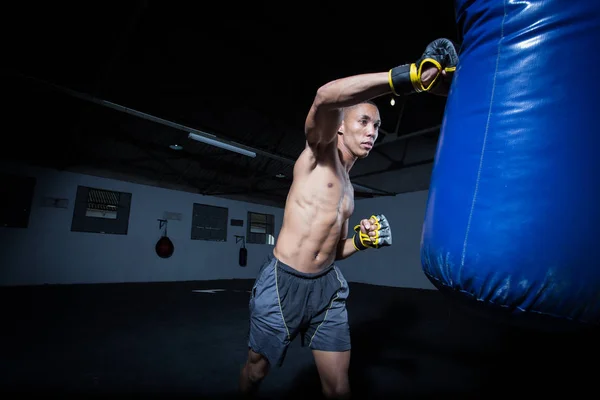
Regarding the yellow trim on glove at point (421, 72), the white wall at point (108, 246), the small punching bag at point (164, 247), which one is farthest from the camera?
the small punching bag at point (164, 247)

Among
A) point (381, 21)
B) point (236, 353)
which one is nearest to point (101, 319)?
point (236, 353)

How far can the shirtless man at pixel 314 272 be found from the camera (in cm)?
141

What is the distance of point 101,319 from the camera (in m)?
3.85

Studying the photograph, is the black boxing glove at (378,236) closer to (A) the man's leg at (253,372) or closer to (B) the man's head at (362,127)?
(B) the man's head at (362,127)

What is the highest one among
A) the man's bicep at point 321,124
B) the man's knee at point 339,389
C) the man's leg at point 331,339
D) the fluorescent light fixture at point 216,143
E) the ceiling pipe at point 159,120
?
the ceiling pipe at point 159,120

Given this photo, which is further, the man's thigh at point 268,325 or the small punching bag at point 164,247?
the small punching bag at point 164,247

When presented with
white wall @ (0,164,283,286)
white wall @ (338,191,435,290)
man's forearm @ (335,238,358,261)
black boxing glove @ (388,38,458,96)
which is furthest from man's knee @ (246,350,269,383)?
white wall @ (0,164,283,286)

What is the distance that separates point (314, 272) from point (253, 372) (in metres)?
0.58

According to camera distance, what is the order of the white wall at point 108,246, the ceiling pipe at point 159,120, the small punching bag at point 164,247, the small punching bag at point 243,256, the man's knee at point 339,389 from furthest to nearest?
the small punching bag at point 243,256, the small punching bag at point 164,247, the white wall at point 108,246, the ceiling pipe at point 159,120, the man's knee at point 339,389

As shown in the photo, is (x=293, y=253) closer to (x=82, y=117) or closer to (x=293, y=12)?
(x=293, y=12)

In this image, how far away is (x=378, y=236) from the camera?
1.65m

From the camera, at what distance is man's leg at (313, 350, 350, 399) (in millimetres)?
1357

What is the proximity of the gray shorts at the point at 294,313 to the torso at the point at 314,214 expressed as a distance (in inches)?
2.8

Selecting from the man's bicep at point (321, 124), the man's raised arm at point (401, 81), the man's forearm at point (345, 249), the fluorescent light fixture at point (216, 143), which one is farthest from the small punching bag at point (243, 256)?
the man's raised arm at point (401, 81)
